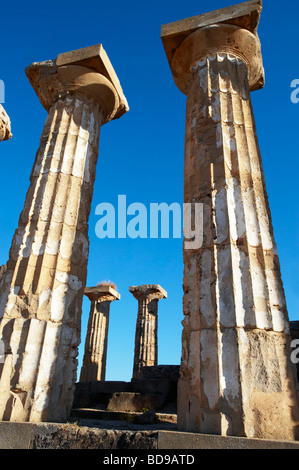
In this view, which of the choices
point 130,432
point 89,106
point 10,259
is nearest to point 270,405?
point 130,432

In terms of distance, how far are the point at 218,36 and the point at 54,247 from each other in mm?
4516

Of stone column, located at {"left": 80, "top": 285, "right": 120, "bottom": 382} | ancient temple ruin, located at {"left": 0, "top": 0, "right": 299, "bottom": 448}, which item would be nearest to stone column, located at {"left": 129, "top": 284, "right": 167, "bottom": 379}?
stone column, located at {"left": 80, "top": 285, "right": 120, "bottom": 382}

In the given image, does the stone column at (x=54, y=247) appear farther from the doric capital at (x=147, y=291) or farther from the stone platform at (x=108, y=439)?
the doric capital at (x=147, y=291)

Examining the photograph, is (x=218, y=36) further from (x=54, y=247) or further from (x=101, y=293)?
(x=101, y=293)

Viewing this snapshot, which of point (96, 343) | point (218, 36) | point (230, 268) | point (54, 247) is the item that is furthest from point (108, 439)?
point (96, 343)

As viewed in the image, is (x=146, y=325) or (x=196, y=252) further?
(x=146, y=325)

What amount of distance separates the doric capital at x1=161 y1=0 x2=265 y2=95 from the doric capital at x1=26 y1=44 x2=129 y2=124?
1332 millimetres

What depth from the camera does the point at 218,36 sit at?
239 inches

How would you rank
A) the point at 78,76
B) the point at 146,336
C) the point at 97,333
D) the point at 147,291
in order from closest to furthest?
the point at 78,76, the point at 146,336, the point at 147,291, the point at 97,333

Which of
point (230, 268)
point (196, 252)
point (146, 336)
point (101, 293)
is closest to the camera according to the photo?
point (230, 268)

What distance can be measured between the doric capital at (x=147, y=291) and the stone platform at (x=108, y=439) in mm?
12415

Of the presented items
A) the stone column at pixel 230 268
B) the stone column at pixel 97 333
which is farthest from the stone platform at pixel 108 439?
the stone column at pixel 97 333

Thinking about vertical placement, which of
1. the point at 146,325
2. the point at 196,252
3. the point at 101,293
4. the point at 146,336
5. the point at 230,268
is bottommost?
the point at 230,268

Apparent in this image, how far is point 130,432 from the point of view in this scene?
3504mm
